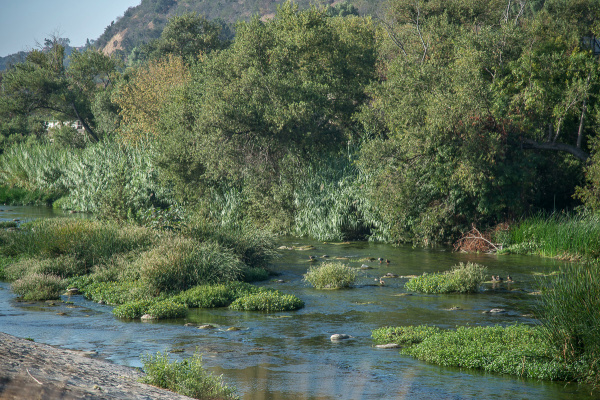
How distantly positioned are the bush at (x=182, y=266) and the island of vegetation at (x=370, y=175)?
54mm

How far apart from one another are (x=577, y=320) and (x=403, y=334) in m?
3.23

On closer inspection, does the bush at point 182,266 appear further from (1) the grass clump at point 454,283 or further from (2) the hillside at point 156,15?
(2) the hillside at point 156,15

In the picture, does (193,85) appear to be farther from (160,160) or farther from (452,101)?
(452,101)

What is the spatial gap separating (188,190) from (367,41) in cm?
1471

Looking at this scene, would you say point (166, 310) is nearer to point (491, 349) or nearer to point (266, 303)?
point (266, 303)

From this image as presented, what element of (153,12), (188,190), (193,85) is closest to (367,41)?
(193,85)

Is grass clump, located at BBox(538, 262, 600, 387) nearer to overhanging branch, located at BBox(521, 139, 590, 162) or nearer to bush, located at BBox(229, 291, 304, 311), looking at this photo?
bush, located at BBox(229, 291, 304, 311)

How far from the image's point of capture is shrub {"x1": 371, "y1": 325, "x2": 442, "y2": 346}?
1116cm

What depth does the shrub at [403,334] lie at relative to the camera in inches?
440

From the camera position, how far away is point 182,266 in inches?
609

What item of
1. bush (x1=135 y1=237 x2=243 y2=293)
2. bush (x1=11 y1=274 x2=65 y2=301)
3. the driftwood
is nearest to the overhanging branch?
the driftwood

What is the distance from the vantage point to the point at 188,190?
32.2 m

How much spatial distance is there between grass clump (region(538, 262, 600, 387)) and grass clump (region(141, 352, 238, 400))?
200 inches

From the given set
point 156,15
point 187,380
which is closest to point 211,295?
point 187,380
